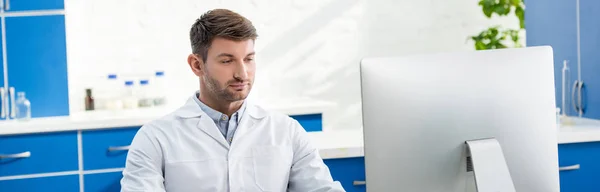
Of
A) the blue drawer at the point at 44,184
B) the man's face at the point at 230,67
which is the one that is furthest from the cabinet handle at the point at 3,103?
the man's face at the point at 230,67

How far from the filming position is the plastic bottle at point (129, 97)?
3.90 m

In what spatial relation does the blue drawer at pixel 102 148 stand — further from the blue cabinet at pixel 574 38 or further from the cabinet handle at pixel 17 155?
the blue cabinet at pixel 574 38

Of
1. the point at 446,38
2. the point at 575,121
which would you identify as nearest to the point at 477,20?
the point at 446,38

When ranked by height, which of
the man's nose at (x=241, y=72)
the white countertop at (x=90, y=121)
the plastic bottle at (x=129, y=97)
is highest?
the man's nose at (x=241, y=72)

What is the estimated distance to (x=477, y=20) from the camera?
14.9 ft

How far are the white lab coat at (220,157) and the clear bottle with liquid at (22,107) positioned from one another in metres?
2.03

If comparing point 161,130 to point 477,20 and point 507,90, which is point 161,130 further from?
point 477,20

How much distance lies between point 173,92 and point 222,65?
7.84ft

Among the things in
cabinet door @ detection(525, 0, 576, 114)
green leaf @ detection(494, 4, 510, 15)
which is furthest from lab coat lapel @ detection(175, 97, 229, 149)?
green leaf @ detection(494, 4, 510, 15)

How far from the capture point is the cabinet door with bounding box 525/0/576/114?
11.3 ft

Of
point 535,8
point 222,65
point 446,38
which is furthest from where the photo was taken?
point 446,38

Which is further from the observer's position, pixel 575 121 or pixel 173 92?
pixel 173 92

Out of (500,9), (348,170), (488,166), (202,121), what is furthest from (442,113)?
(500,9)

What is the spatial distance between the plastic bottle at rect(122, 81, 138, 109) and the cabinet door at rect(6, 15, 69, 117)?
0.30m
